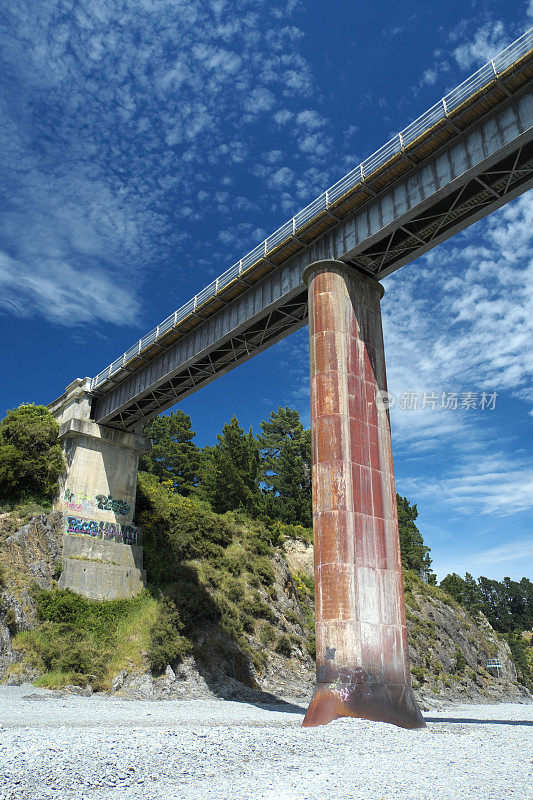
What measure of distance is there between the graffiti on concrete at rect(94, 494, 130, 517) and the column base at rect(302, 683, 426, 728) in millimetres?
26768

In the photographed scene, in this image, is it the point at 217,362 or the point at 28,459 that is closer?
the point at 217,362

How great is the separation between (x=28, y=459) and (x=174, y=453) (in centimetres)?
3006

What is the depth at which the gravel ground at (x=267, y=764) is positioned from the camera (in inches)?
326

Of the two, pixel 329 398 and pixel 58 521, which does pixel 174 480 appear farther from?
pixel 329 398

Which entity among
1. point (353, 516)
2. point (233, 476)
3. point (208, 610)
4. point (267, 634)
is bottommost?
point (267, 634)

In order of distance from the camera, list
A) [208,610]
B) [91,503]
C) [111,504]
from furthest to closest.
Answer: [111,504]
[91,503]
[208,610]

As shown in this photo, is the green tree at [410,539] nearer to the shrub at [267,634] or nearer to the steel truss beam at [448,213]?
the shrub at [267,634]

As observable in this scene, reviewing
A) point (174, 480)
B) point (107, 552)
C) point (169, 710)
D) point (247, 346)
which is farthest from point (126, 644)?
point (174, 480)

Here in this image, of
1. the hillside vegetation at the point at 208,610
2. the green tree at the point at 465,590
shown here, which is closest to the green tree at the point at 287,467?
the hillside vegetation at the point at 208,610

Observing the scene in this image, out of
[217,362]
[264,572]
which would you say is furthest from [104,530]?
[217,362]

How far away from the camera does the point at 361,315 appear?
25.1 metres

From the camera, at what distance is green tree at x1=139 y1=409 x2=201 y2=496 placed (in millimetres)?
67625

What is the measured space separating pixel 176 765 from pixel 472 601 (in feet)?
469

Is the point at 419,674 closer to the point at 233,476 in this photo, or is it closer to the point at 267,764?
the point at 233,476
